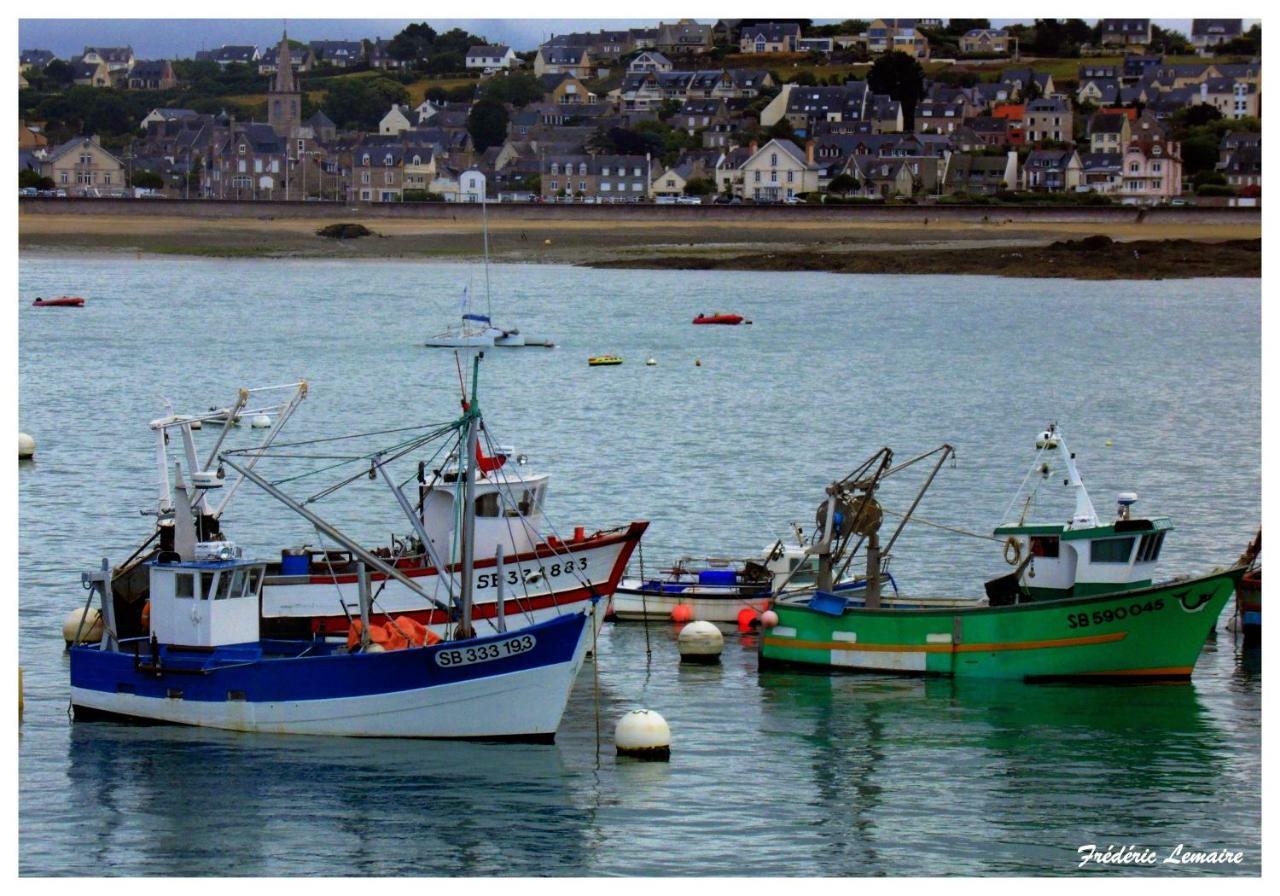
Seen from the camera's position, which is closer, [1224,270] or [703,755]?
[703,755]

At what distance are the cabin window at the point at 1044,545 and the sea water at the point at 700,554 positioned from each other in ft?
7.76

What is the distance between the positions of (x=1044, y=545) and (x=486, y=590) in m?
9.02

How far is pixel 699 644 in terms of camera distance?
34750mm

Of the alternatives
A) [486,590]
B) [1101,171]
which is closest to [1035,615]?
[486,590]

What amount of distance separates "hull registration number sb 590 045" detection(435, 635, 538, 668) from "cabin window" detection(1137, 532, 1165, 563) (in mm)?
10821

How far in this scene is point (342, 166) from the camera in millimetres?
198875

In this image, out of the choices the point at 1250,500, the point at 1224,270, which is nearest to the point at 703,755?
the point at 1250,500

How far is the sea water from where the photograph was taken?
1000 inches

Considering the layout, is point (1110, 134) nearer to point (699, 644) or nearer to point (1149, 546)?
point (1149, 546)

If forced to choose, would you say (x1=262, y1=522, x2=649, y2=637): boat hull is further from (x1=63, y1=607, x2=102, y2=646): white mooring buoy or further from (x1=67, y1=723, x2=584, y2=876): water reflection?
(x1=67, y1=723, x2=584, y2=876): water reflection

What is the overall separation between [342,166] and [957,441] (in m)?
142

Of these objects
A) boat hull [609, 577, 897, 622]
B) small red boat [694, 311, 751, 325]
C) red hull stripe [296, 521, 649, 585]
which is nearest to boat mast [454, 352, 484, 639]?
red hull stripe [296, 521, 649, 585]

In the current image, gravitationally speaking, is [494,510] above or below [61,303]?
below

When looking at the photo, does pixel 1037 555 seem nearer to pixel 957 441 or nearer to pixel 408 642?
pixel 408 642
